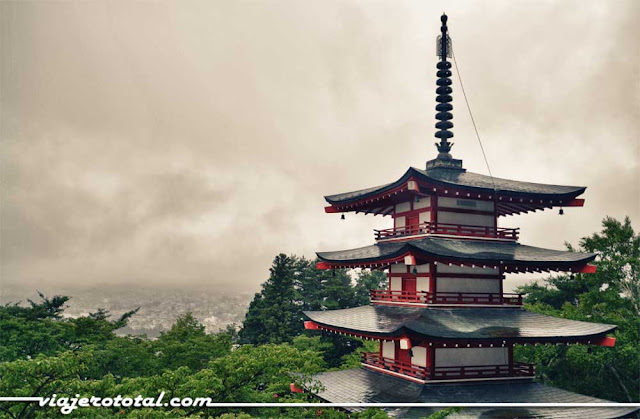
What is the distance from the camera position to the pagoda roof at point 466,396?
477 inches

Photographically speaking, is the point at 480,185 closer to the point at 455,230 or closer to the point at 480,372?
the point at 455,230

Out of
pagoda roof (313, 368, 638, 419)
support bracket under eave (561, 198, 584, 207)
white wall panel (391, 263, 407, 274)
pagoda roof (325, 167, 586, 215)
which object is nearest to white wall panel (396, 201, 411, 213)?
pagoda roof (325, 167, 586, 215)

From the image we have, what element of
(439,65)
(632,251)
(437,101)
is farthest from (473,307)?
(632,251)

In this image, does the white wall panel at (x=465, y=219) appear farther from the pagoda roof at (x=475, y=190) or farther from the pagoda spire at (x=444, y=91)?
the pagoda spire at (x=444, y=91)

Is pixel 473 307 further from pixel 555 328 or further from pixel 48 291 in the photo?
pixel 48 291

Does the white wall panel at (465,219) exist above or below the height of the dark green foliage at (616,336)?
above

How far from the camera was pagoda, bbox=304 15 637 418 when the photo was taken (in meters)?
13.2

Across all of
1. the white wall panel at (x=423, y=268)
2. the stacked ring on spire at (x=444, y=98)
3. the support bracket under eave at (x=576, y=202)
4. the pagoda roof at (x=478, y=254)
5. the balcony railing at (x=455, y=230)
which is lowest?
the white wall panel at (x=423, y=268)

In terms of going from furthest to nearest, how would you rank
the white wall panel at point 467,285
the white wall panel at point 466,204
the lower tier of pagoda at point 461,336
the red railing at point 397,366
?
1. the white wall panel at point 466,204
2. the white wall panel at point 467,285
3. the red railing at point 397,366
4. the lower tier of pagoda at point 461,336

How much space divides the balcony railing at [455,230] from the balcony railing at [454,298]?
6.36 ft

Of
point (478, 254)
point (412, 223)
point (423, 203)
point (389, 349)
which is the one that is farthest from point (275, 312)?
point (478, 254)

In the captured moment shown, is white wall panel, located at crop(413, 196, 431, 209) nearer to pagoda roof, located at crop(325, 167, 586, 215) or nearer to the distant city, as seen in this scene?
pagoda roof, located at crop(325, 167, 586, 215)

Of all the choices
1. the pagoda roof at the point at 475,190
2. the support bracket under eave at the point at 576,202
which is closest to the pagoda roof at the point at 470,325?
the pagoda roof at the point at 475,190

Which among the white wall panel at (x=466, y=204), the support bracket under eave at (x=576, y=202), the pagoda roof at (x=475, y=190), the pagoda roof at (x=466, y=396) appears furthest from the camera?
the support bracket under eave at (x=576, y=202)
